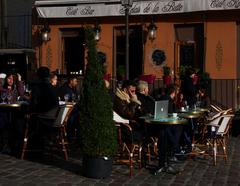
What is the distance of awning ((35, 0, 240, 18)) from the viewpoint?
1781 cm

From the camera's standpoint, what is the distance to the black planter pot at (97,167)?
874 cm

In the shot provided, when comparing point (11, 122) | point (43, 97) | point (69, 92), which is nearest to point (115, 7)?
point (69, 92)

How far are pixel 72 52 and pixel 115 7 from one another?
2.53m

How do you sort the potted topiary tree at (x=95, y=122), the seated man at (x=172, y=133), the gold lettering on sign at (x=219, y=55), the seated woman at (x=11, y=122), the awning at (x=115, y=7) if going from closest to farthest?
1. the potted topiary tree at (x=95, y=122)
2. the seated man at (x=172, y=133)
3. the seated woman at (x=11, y=122)
4. the awning at (x=115, y=7)
5. the gold lettering on sign at (x=219, y=55)

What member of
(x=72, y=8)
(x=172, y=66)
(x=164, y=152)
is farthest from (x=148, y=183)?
(x=72, y=8)

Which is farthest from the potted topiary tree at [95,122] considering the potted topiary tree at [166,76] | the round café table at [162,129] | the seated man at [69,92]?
the potted topiary tree at [166,76]

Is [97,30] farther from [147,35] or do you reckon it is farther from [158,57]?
[158,57]

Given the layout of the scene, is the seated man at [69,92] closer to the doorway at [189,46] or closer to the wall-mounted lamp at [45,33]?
the doorway at [189,46]

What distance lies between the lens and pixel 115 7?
18984 millimetres

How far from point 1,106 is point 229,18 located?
9.59 m

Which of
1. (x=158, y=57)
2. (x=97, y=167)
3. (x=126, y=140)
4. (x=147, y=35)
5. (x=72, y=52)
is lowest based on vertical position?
(x=97, y=167)

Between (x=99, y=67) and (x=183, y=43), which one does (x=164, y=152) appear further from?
(x=183, y=43)

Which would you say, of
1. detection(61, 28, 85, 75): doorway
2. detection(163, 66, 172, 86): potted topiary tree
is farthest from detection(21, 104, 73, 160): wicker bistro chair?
detection(61, 28, 85, 75): doorway

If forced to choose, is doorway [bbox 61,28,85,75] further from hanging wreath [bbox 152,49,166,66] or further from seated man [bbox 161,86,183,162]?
seated man [bbox 161,86,183,162]
